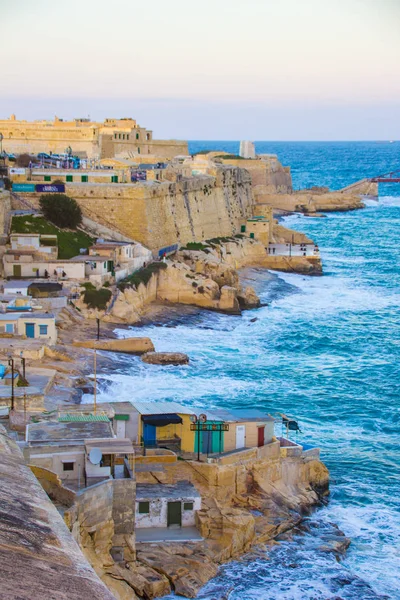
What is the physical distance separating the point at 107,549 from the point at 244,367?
16.4 metres

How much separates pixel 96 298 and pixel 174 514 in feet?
61.8

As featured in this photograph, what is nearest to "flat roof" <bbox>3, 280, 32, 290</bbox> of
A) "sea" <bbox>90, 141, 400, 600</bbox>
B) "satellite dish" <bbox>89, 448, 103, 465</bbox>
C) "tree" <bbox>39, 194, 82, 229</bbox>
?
"sea" <bbox>90, 141, 400, 600</bbox>

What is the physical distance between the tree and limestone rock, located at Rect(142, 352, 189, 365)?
579 inches

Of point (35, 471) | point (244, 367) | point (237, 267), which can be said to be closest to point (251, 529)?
point (35, 471)

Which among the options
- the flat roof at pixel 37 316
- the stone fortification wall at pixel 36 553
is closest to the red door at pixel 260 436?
the stone fortification wall at pixel 36 553

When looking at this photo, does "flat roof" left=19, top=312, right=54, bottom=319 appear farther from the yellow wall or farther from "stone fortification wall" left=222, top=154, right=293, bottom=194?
"stone fortification wall" left=222, top=154, right=293, bottom=194

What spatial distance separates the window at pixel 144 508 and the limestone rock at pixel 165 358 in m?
13.5

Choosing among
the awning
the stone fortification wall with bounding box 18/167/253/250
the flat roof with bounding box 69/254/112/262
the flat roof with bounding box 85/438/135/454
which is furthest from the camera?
the stone fortification wall with bounding box 18/167/253/250

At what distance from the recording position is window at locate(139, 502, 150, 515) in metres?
18.0

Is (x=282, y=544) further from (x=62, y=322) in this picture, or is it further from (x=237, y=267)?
(x=237, y=267)

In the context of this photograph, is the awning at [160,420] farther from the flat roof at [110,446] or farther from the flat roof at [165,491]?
the flat roof at [110,446]

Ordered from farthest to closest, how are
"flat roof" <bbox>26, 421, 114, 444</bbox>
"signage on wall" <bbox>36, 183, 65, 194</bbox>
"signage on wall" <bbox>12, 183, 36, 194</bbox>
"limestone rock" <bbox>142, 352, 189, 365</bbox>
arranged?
1. "signage on wall" <bbox>36, 183, 65, 194</bbox>
2. "signage on wall" <bbox>12, 183, 36, 194</bbox>
3. "limestone rock" <bbox>142, 352, 189, 365</bbox>
4. "flat roof" <bbox>26, 421, 114, 444</bbox>

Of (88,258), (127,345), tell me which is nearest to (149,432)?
(127,345)

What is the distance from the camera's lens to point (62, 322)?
33.3 m
